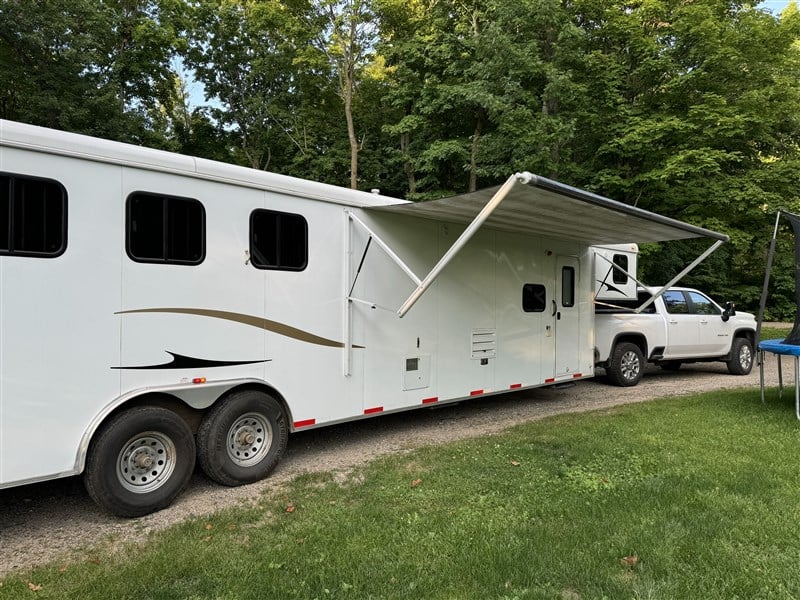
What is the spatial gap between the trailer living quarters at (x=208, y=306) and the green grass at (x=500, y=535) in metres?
0.71

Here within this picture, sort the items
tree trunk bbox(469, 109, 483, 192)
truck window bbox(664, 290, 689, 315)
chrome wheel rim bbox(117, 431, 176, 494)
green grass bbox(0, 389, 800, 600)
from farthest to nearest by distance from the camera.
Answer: tree trunk bbox(469, 109, 483, 192) → truck window bbox(664, 290, 689, 315) → chrome wheel rim bbox(117, 431, 176, 494) → green grass bbox(0, 389, 800, 600)

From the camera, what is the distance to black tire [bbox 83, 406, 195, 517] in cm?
395

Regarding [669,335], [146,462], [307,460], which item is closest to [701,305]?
[669,335]

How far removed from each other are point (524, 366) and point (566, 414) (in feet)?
2.77

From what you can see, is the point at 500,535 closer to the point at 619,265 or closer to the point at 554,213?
the point at 554,213

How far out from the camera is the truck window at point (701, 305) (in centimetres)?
1116

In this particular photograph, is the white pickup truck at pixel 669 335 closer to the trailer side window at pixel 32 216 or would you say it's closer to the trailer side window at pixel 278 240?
the trailer side window at pixel 278 240

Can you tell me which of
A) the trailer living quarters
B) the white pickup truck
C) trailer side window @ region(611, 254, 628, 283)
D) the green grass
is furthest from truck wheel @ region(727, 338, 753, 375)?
the green grass

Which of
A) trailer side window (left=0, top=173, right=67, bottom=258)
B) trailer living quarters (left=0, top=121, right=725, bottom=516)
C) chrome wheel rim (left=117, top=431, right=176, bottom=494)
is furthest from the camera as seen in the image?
chrome wheel rim (left=117, top=431, right=176, bottom=494)

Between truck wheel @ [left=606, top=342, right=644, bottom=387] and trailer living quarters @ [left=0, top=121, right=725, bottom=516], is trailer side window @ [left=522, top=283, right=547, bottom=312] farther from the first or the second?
truck wheel @ [left=606, top=342, right=644, bottom=387]

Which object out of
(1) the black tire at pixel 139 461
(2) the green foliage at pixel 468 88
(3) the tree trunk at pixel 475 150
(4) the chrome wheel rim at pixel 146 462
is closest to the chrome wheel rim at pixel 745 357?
(2) the green foliage at pixel 468 88

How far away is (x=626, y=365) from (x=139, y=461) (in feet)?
27.8

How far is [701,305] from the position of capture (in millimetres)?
11297

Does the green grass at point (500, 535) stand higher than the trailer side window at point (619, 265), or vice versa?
the trailer side window at point (619, 265)
